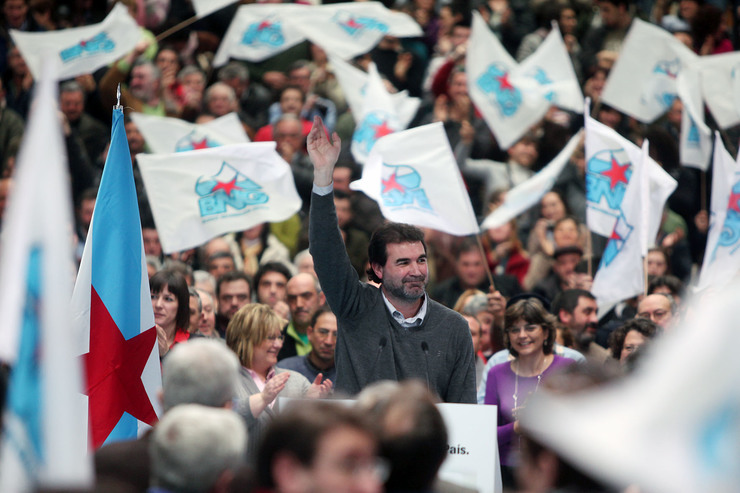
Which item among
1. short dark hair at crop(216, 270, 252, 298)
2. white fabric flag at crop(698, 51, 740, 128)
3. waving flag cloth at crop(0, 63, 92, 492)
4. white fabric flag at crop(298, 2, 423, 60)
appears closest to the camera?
waving flag cloth at crop(0, 63, 92, 492)

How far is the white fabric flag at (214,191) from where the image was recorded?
8.62m

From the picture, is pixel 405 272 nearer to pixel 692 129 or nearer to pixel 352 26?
pixel 692 129

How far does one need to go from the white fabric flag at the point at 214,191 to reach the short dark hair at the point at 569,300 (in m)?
2.14

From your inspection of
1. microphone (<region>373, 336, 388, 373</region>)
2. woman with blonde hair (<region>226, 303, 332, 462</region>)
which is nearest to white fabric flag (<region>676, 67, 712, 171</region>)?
woman with blonde hair (<region>226, 303, 332, 462</region>)

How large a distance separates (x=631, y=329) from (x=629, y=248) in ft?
6.71

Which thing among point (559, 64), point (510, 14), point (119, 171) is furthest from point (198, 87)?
point (119, 171)

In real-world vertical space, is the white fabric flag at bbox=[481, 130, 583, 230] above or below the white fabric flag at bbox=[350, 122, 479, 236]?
below

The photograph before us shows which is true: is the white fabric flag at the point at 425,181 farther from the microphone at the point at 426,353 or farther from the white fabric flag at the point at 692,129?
the white fabric flag at the point at 692,129

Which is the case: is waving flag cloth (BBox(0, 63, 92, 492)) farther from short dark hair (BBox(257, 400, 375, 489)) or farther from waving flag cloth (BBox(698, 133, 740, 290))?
waving flag cloth (BBox(698, 133, 740, 290))

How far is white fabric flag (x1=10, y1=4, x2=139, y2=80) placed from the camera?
11.0 metres

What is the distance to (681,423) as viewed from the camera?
2.78 m

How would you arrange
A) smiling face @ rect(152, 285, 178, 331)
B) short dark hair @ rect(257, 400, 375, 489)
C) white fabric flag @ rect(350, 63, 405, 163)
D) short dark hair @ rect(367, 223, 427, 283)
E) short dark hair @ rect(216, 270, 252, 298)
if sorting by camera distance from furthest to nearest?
white fabric flag @ rect(350, 63, 405, 163), short dark hair @ rect(216, 270, 252, 298), smiling face @ rect(152, 285, 178, 331), short dark hair @ rect(367, 223, 427, 283), short dark hair @ rect(257, 400, 375, 489)

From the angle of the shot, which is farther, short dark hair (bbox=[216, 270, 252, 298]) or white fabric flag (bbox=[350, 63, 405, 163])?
white fabric flag (bbox=[350, 63, 405, 163])

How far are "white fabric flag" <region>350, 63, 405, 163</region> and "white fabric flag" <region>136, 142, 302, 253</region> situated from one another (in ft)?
6.03
